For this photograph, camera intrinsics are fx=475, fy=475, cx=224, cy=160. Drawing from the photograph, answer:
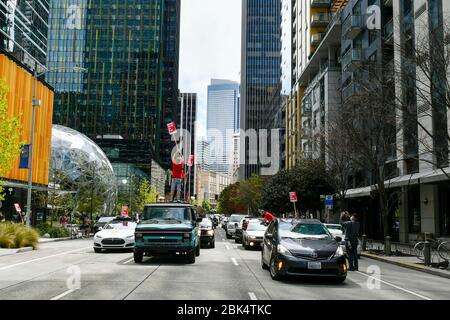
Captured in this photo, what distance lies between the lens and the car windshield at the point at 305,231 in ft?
40.2

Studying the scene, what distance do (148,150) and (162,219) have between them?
416ft

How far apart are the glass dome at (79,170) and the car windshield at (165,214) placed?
40.7 metres

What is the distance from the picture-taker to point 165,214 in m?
16.2

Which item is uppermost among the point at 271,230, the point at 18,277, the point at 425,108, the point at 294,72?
the point at 294,72

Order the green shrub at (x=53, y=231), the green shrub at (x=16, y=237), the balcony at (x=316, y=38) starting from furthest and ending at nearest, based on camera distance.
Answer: the balcony at (x=316, y=38), the green shrub at (x=53, y=231), the green shrub at (x=16, y=237)

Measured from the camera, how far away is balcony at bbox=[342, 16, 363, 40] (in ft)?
136

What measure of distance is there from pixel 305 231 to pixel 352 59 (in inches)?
1224

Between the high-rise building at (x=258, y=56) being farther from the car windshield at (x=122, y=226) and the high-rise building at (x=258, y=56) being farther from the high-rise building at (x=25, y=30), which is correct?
the car windshield at (x=122, y=226)

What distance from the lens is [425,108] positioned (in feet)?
84.5

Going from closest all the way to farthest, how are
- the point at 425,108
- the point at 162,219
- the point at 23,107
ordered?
the point at 162,219 → the point at 425,108 → the point at 23,107

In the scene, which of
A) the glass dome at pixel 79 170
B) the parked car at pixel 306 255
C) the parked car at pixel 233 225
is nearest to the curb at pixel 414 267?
the parked car at pixel 306 255

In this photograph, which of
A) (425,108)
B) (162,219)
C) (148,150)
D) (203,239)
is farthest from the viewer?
(148,150)
